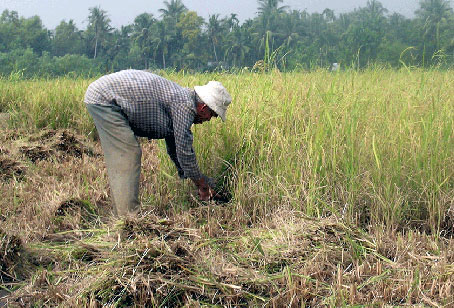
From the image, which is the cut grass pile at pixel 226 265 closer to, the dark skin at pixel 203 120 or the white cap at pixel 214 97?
the dark skin at pixel 203 120

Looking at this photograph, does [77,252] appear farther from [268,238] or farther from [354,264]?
[354,264]

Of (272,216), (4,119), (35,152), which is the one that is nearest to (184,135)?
(272,216)

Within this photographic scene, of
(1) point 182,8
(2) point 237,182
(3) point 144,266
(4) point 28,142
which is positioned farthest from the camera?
(1) point 182,8

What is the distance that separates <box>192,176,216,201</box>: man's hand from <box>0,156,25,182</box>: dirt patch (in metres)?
2.02

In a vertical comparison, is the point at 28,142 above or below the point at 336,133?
below

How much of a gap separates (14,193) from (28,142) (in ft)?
6.18

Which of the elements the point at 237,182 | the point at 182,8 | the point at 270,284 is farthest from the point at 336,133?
the point at 182,8

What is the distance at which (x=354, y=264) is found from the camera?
8.91 feet

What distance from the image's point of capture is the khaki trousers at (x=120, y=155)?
141 inches

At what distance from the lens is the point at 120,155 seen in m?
3.61

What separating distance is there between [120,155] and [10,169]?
1.80 metres

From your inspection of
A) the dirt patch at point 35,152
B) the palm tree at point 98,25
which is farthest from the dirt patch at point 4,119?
the palm tree at point 98,25

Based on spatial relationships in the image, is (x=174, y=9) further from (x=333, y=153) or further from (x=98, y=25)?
(x=333, y=153)

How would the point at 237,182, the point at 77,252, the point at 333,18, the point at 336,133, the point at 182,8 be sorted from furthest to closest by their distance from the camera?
the point at 182,8 < the point at 333,18 < the point at 237,182 < the point at 336,133 < the point at 77,252
